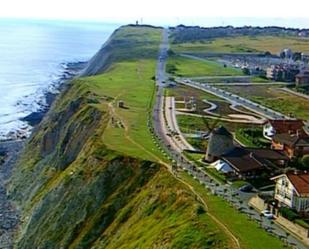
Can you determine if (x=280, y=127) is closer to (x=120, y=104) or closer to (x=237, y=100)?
(x=120, y=104)

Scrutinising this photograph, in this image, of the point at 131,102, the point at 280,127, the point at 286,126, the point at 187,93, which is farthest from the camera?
the point at 187,93

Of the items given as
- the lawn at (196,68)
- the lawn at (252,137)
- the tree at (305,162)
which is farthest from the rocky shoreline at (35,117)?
the tree at (305,162)

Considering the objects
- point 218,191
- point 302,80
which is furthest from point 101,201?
point 302,80

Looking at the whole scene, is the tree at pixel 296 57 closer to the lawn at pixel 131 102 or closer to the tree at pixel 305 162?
the lawn at pixel 131 102

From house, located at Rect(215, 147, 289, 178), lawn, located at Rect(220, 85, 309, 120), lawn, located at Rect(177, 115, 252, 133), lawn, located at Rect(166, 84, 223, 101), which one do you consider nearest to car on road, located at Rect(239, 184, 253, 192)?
house, located at Rect(215, 147, 289, 178)

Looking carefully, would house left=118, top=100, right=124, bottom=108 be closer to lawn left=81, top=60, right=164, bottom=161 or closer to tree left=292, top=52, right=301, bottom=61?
lawn left=81, top=60, right=164, bottom=161

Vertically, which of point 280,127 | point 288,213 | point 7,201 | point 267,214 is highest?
point 288,213

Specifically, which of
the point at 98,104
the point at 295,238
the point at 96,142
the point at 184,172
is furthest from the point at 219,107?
the point at 295,238
